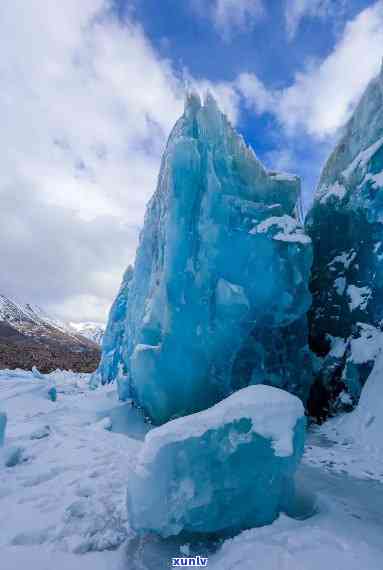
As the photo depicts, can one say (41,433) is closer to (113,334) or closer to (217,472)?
(217,472)

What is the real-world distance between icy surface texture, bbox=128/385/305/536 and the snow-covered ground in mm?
227

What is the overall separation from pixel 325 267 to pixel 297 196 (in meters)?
2.98

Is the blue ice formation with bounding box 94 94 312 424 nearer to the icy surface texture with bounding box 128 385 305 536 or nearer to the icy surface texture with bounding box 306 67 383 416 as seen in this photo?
the icy surface texture with bounding box 306 67 383 416

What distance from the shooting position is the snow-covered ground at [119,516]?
3.20 metres

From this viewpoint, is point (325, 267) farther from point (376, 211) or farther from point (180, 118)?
point (180, 118)

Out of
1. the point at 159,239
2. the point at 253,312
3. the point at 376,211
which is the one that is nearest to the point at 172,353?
the point at 253,312

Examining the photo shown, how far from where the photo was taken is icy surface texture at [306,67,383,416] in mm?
10148

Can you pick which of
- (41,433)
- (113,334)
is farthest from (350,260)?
(113,334)

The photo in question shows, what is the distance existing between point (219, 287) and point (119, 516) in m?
6.45

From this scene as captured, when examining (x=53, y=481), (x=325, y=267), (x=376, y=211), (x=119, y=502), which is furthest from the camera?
(x=325, y=267)

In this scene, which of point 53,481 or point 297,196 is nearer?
point 53,481

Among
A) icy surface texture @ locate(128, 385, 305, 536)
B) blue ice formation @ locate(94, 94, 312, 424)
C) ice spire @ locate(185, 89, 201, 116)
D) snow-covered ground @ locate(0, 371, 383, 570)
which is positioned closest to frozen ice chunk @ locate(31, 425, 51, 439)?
snow-covered ground @ locate(0, 371, 383, 570)

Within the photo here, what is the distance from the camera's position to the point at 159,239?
11.6 m

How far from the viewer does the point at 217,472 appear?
3885 mm
